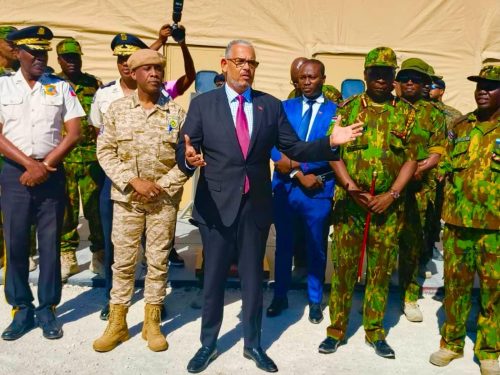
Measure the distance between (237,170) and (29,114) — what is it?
1.81 m

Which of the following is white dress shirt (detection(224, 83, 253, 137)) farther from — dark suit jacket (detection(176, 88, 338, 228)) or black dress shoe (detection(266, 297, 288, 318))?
black dress shoe (detection(266, 297, 288, 318))

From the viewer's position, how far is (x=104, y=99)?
16.4 feet

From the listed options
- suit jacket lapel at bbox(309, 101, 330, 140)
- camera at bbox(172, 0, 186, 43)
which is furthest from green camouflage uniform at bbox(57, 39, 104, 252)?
suit jacket lapel at bbox(309, 101, 330, 140)

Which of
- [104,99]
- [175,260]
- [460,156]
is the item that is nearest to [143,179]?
[104,99]

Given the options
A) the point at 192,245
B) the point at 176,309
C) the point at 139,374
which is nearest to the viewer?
the point at 139,374

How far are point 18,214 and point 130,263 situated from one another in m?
1.01

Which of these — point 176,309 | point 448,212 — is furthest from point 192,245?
point 448,212

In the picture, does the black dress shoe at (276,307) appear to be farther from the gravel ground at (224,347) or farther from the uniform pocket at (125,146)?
the uniform pocket at (125,146)

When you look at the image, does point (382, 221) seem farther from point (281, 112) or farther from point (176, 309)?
point (176, 309)

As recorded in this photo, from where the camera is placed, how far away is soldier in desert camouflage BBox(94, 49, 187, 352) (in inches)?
163

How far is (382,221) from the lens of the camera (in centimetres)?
420

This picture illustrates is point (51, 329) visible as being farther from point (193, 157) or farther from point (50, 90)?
point (193, 157)

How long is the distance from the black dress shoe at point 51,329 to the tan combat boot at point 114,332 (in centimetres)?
39

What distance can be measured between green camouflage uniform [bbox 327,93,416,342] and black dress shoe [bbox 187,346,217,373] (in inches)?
39.3
